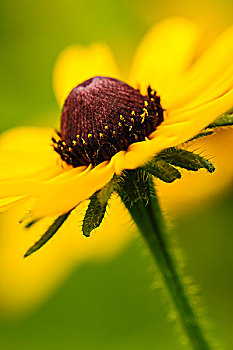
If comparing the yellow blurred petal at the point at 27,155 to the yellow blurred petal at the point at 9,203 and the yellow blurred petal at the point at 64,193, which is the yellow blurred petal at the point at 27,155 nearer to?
the yellow blurred petal at the point at 9,203

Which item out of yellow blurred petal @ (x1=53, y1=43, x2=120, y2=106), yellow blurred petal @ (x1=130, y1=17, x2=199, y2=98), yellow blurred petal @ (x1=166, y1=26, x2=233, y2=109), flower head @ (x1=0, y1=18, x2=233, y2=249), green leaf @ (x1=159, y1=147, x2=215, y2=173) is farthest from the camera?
yellow blurred petal @ (x1=53, y1=43, x2=120, y2=106)

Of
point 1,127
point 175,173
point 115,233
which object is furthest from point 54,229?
point 1,127

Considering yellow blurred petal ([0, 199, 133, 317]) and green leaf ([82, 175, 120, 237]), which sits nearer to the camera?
green leaf ([82, 175, 120, 237])

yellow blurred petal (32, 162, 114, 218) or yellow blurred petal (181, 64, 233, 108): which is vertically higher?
yellow blurred petal (181, 64, 233, 108)

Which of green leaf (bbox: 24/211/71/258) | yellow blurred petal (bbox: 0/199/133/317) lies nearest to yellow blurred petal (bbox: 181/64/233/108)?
green leaf (bbox: 24/211/71/258)

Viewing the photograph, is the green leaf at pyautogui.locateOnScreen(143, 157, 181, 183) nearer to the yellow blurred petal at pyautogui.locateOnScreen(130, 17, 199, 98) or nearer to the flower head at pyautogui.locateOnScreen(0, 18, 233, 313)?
the flower head at pyautogui.locateOnScreen(0, 18, 233, 313)
